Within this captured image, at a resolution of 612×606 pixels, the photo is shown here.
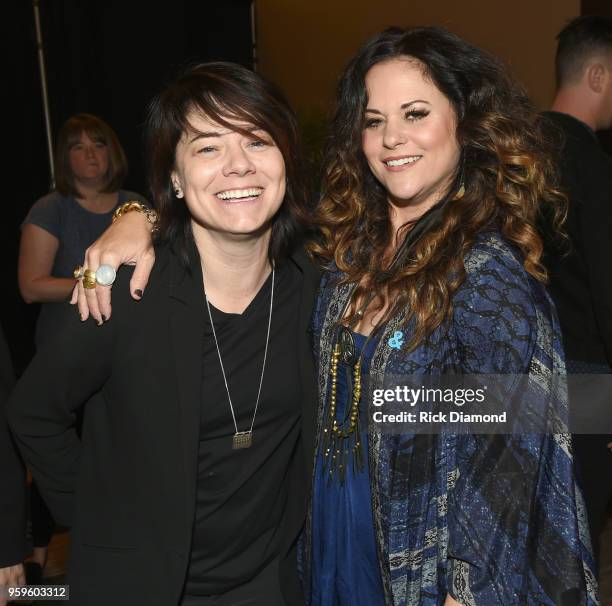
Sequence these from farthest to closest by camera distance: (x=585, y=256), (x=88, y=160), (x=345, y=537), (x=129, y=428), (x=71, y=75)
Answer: (x=71, y=75) < (x=88, y=160) < (x=585, y=256) < (x=345, y=537) < (x=129, y=428)

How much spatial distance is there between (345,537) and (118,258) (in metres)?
0.79

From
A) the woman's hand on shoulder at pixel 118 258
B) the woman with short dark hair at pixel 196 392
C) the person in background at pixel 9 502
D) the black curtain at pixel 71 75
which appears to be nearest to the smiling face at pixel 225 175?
the woman with short dark hair at pixel 196 392

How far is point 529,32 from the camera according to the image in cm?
527

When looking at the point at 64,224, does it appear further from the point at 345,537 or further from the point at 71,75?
the point at 71,75

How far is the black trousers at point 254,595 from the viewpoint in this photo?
163 cm

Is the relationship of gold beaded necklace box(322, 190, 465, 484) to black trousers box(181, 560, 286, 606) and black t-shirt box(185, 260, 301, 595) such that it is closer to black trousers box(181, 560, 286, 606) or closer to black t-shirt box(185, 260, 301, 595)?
black t-shirt box(185, 260, 301, 595)

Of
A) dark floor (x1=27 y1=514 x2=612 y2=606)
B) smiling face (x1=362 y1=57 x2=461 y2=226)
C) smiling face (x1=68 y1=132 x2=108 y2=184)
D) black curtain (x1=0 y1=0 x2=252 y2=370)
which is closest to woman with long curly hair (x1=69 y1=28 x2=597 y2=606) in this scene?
smiling face (x1=362 y1=57 x2=461 y2=226)

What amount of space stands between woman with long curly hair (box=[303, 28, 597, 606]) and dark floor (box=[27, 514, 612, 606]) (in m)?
1.87

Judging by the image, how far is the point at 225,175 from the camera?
1597 millimetres

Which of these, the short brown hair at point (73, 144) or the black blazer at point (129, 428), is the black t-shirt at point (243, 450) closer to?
the black blazer at point (129, 428)

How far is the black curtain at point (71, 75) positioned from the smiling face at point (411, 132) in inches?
154

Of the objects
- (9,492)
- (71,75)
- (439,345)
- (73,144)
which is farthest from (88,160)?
(71,75)

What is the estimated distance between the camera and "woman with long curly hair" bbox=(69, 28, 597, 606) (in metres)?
1.40

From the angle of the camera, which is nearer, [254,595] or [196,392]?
[196,392]
